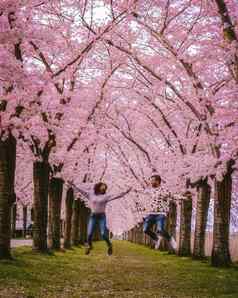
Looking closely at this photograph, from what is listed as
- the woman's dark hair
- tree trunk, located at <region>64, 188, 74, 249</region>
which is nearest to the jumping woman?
the woman's dark hair

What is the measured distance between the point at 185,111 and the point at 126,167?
67.3 ft

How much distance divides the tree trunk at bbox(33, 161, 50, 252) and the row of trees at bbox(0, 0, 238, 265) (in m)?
0.04

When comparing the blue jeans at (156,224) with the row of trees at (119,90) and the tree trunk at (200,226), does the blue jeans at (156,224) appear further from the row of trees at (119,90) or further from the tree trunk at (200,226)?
the tree trunk at (200,226)

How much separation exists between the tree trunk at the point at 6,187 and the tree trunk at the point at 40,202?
722 cm

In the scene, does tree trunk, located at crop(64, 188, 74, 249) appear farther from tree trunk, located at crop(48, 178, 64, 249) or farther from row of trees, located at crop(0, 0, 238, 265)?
tree trunk, located at crop(48, 178, 64, 249)

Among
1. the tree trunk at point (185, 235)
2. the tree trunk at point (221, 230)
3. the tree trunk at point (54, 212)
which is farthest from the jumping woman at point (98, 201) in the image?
the tree trunk at point (185, 235)

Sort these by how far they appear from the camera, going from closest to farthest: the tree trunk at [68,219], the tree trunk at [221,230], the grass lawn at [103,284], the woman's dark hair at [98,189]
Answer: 1. the grass lawn at [103,284]
2. the woman's dark hair at [98,189]
3. the tree trunk at [221,230]
4. the tree trunk at [68,219]

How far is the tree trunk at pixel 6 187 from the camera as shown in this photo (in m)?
18.6

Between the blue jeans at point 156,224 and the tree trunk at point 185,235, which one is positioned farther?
the tree trunk at point 185,235

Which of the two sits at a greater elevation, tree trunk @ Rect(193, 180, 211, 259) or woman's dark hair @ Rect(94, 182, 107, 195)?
woman's dark hair @ Rect(94, 182, 107, 195)

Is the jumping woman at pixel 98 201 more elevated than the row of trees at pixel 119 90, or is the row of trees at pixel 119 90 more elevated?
the row of trees at pixel 119 90

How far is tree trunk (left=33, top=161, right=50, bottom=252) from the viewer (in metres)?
26.4

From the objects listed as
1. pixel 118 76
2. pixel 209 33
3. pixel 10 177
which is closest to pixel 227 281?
pixel 10 177

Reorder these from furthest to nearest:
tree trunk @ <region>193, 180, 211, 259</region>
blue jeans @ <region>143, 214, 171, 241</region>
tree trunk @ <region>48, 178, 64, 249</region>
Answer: tree trunk @ <region>48, 178, 64, 249</region>, tree trunk @ <region>193, 180, 211, 259</region>, blue jeans @ <region>143, 214, 171, 241</region>
